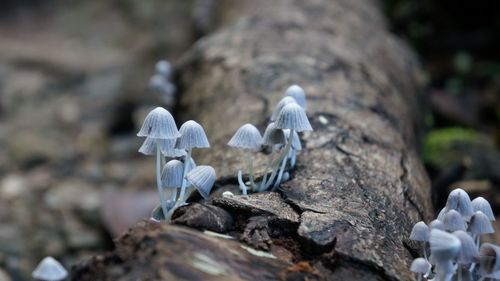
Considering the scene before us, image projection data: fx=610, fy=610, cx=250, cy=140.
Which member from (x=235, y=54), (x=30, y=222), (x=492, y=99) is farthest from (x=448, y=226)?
(x=492, y=99)

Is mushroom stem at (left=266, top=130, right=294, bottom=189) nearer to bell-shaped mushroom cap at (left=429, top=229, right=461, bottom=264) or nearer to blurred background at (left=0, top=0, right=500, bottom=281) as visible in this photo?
bell-shaped mushroom cap at (left=429, top=229, right=461, bottom=264)

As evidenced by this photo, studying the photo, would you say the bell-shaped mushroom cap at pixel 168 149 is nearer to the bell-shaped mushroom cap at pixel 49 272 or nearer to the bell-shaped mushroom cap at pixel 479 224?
the bell-shaped mushroom cap at pixel 49 272

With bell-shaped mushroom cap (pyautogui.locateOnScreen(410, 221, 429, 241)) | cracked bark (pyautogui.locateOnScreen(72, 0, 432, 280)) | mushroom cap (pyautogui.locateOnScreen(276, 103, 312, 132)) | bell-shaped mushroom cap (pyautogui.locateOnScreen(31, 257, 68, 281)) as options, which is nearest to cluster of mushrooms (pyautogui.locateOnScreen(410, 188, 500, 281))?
bell-shaped mushroom cap (pyautogui.locateOnScreen(410, 221, 429, 241))

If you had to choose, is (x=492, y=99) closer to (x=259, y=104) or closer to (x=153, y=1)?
(x=259, y=104)

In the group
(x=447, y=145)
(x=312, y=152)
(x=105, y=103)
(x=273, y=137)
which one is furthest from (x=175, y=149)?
(x=105, y=103)

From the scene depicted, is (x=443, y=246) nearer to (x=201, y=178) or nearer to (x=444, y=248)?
(x=444, y=248)
